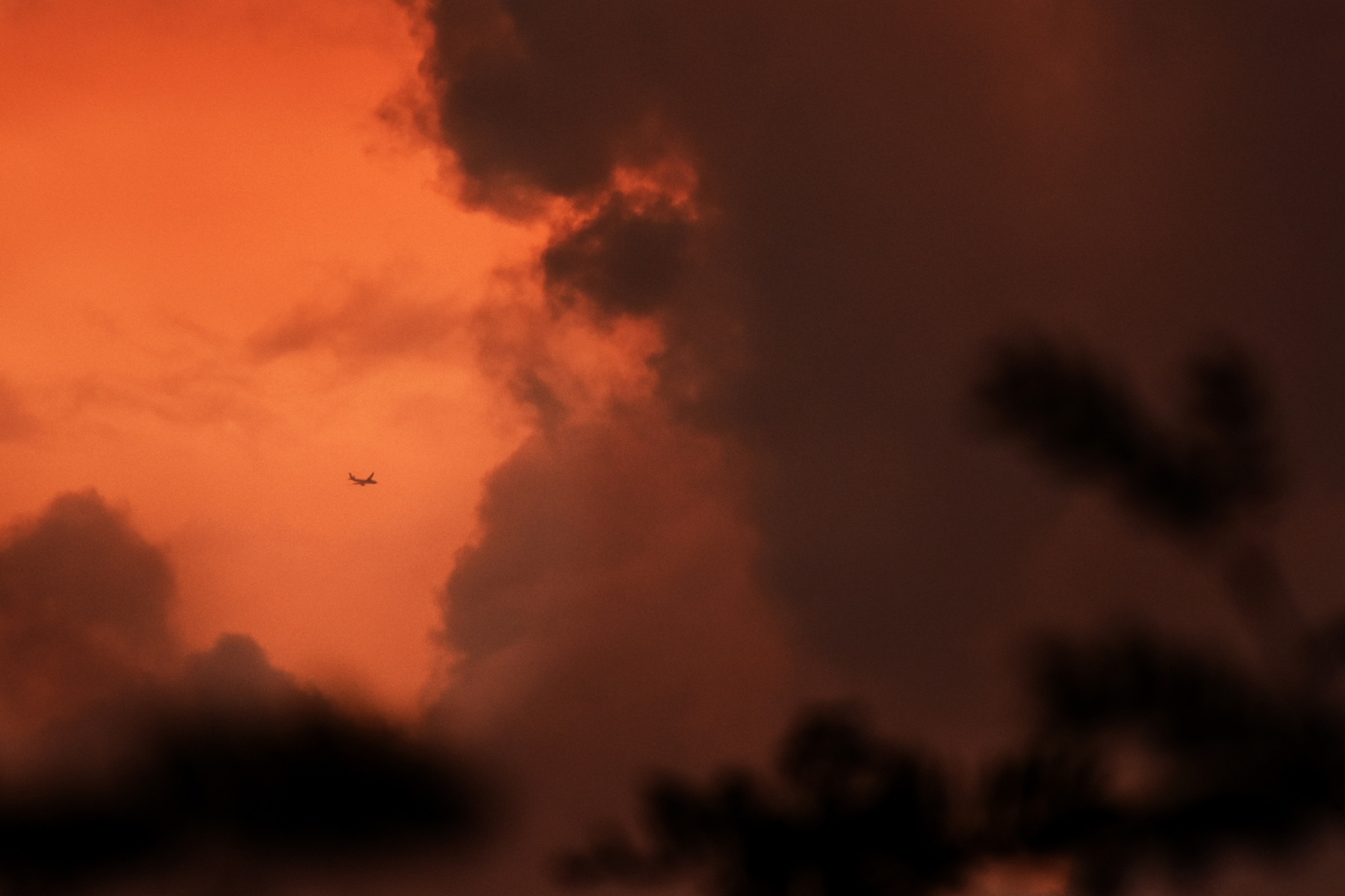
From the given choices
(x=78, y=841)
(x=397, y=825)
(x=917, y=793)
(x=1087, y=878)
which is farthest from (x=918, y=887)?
(x=78, y=841)

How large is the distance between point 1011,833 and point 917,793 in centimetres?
42

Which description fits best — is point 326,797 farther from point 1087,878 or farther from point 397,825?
point 1087,878

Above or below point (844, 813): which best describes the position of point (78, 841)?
below

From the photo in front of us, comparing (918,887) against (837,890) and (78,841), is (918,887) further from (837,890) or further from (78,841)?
(78,841)

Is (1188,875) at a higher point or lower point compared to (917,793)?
lower

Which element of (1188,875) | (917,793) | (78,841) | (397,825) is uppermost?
(917,793)

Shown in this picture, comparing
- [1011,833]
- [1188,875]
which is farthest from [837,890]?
[1188,875]

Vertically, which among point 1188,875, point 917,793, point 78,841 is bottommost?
point 78,841

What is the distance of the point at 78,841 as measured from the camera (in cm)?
249

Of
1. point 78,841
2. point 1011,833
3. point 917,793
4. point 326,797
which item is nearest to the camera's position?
point 78,841

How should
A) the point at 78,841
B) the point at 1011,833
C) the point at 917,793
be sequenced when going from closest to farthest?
the point at 78,841 < the point at 1011,833 < the point at 917,793

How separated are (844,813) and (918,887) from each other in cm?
35

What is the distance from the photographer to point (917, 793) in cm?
389

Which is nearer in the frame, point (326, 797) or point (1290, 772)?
point (326, 797)
